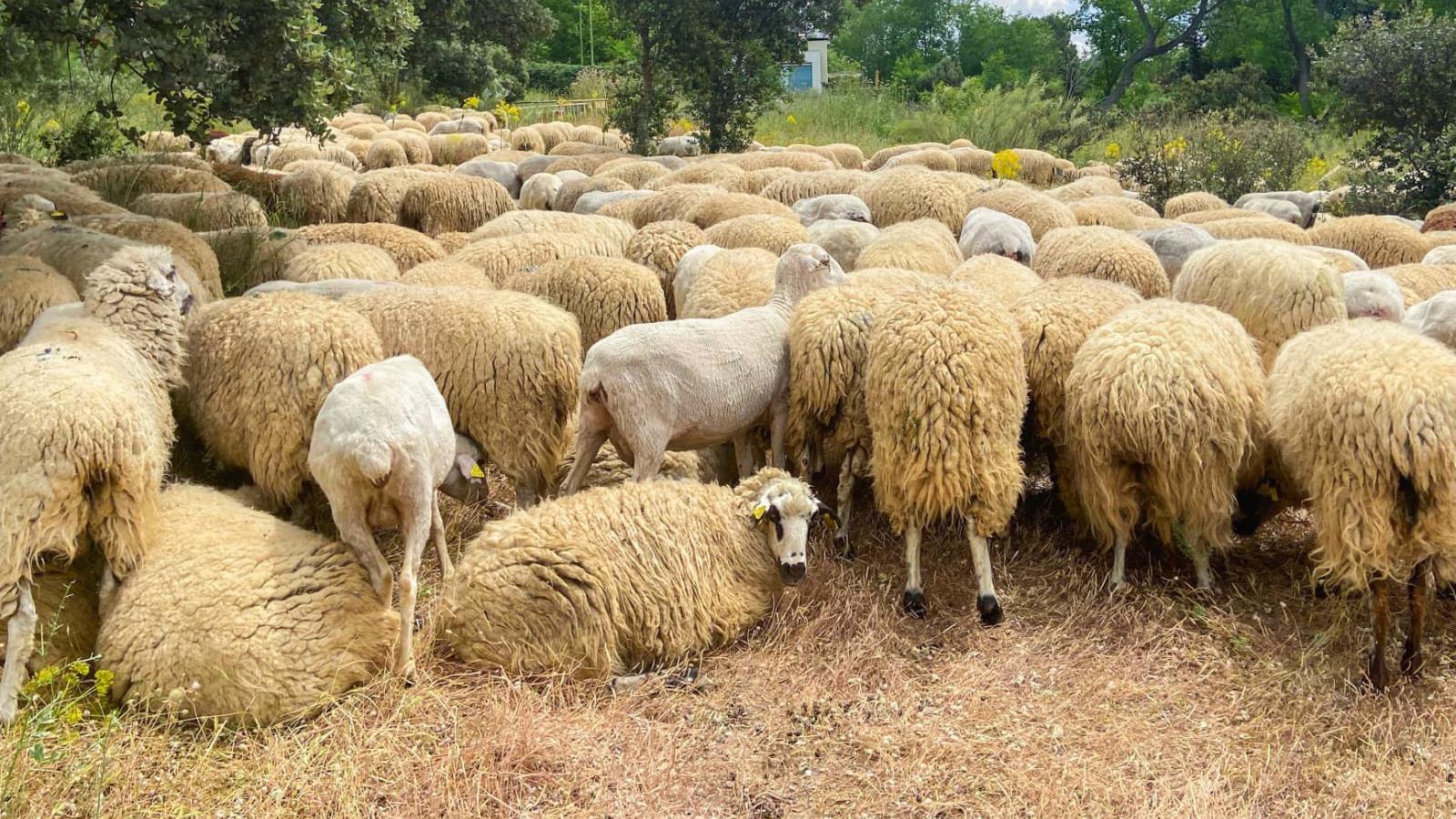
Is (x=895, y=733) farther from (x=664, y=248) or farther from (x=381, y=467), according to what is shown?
(x=664, y=248)

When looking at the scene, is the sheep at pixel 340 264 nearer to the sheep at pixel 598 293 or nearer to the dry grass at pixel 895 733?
the sheep at pixel 598 293

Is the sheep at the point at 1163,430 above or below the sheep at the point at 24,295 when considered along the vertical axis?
below

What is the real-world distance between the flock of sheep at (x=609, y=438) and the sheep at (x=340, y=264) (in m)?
0.04

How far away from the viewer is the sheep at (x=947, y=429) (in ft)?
15.2

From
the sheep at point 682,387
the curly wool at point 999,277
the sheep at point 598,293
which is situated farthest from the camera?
the sheep at point 598,293

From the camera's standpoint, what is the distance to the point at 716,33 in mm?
20078

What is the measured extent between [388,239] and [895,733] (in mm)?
5514

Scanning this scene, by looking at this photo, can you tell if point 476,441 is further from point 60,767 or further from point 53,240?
point 53,240

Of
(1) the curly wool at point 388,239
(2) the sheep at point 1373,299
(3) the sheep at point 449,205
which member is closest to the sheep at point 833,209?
(3) the sheep at point 449,205

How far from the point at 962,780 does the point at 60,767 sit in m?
2.75

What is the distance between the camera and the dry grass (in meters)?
3.56

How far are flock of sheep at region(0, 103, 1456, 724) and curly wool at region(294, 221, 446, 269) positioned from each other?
93 centimetres

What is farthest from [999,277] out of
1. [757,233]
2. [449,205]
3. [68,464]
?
[449,205]

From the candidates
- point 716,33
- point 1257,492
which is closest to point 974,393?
point 1257,492
